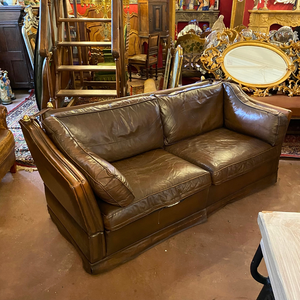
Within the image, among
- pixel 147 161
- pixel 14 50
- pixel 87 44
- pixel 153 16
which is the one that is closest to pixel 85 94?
pixel 87 44

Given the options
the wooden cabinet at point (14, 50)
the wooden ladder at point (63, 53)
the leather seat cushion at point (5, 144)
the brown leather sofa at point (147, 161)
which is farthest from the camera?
the wooden cabinet at point (14, 50)

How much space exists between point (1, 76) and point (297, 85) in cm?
412

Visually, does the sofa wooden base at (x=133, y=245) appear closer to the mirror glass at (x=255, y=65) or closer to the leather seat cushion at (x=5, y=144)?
the leather seat cushion at (x=5, y=144)

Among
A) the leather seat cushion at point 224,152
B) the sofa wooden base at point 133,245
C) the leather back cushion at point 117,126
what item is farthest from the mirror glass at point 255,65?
the sofa wooden base at point 133,245

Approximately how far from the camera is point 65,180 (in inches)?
53.2

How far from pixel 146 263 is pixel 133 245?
0.44ft

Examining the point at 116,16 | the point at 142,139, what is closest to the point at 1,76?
the point at 116,16

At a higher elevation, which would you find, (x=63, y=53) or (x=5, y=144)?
(x=63, y=53)

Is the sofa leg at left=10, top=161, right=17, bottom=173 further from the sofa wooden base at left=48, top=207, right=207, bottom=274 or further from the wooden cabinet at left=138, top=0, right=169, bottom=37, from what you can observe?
the wooden cabinet at left=138, top=0, right=169, bottom=37

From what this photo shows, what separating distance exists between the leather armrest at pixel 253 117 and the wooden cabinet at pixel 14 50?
147 inches

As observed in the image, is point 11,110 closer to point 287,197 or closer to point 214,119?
point 214,119

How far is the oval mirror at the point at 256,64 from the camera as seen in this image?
3.17 metres

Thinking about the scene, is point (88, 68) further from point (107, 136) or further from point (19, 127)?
point (107, 136)

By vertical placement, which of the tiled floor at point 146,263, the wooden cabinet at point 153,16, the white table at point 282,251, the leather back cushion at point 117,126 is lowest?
the tiled floor at point 146,263
